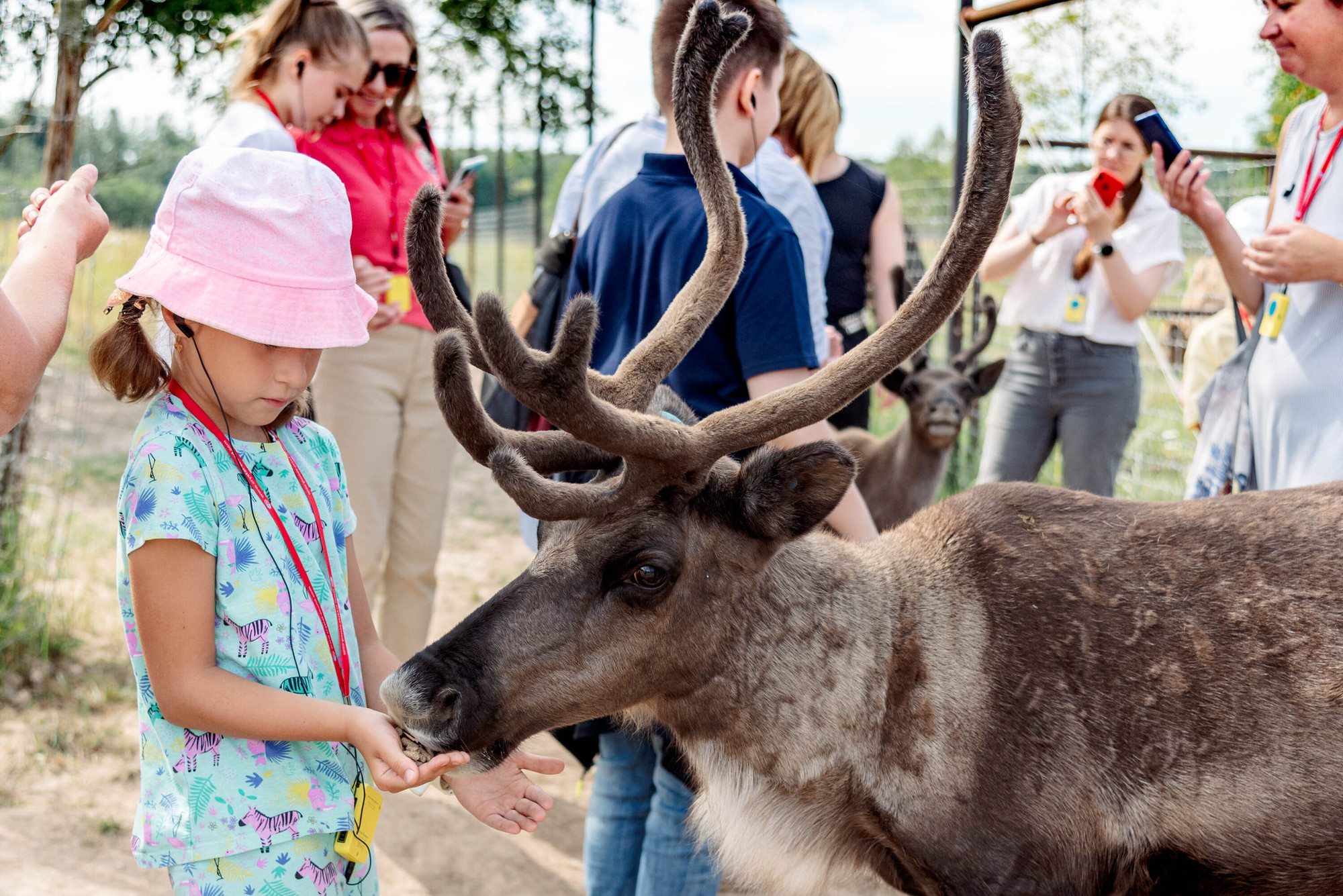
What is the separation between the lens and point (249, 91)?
13.6ft

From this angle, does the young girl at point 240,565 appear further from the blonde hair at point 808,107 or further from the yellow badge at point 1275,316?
the blonde hair at point 808,107

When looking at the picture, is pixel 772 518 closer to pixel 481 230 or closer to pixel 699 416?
pixel 699 416

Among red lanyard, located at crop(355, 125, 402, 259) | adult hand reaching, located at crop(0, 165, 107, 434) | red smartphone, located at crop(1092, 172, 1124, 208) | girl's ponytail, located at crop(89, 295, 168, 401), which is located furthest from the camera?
red smartphone, located at crop(1092, 172, 1124, 208)

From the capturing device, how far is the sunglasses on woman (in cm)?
441

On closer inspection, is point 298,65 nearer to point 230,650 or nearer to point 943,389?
point 230,650

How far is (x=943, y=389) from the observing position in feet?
21.4

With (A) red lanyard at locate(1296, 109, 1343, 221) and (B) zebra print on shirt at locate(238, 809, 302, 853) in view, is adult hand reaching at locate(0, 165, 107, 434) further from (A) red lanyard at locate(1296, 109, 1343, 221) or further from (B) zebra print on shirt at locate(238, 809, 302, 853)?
(A) red lanyard at locate(1296, 109, 1343, 221)

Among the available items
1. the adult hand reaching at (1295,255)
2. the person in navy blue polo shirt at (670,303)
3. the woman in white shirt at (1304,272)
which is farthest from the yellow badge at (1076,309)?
the person in navy blue polo shirt at (670,303)

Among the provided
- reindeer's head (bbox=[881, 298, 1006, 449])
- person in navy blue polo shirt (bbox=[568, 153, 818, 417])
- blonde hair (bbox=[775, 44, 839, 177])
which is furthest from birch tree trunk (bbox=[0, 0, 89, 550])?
reindeer's head (bbox=[881, 298, 1006, 449])

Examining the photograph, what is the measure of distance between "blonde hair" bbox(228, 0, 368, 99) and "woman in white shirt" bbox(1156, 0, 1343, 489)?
3051 millimetres

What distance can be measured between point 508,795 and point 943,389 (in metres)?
4.84

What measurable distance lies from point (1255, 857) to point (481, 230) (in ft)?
49.6

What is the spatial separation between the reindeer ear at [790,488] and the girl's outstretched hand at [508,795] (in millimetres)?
654

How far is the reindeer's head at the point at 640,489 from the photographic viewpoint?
2.17 meters
